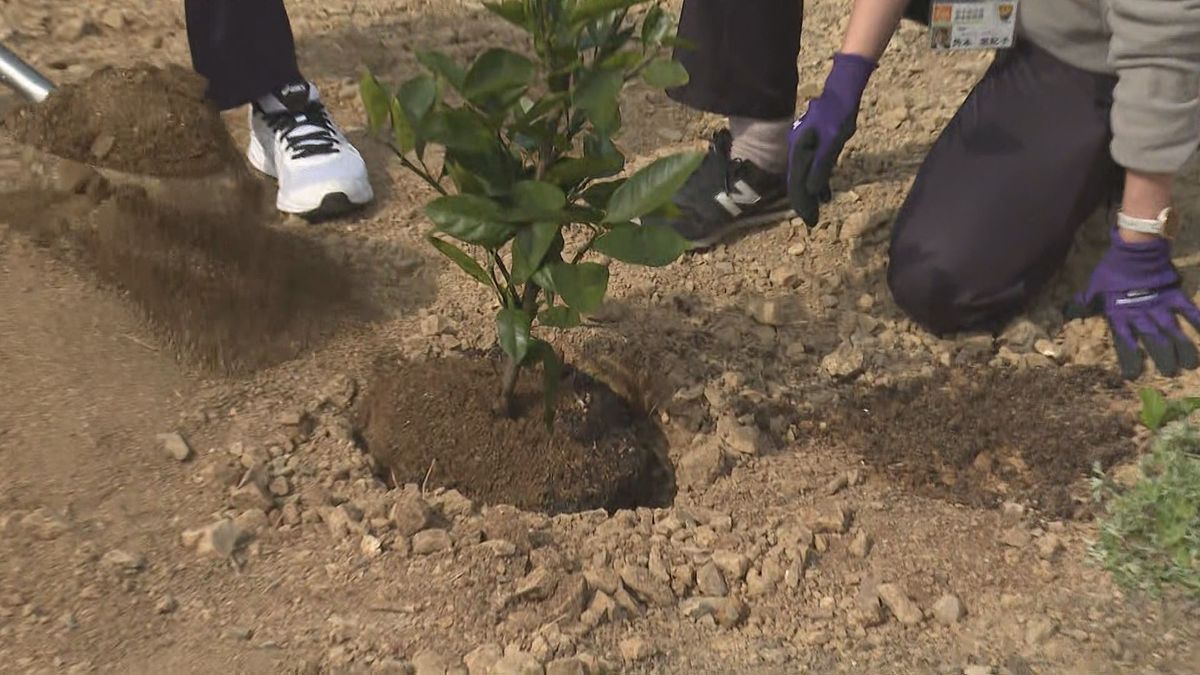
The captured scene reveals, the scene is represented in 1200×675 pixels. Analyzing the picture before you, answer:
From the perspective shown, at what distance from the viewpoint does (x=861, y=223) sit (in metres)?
2.19

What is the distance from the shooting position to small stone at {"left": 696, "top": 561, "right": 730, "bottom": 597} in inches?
56.4

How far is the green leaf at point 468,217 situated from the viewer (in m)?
1.31

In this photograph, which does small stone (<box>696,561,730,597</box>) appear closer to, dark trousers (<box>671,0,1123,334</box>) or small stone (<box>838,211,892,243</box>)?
dark trousers (<box>671,0,1123,334</box>)

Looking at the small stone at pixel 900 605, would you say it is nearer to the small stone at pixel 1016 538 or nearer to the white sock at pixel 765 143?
the small stone at pixel 1016 538

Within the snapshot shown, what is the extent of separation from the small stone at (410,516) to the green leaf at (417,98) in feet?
1.61

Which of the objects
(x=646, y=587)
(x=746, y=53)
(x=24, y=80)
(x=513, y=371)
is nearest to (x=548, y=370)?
(x=513, y=371)

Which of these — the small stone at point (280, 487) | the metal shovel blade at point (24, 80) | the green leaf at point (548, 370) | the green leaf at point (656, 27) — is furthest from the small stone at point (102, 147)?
the green leaf at point (656, 27)

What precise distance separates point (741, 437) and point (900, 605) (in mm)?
363

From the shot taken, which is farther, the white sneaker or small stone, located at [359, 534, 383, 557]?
the white sneaker

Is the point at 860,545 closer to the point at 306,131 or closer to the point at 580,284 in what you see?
the point at 580,284

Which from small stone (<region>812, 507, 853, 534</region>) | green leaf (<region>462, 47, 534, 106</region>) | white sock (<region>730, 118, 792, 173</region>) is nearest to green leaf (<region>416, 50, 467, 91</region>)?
green leaf (<region>462, 47, 534, 106</region>)

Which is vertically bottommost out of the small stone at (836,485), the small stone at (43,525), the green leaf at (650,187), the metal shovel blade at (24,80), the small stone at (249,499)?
the small stone at (836,485)

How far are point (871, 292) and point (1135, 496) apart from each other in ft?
2.10

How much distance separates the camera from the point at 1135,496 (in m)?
1.55
